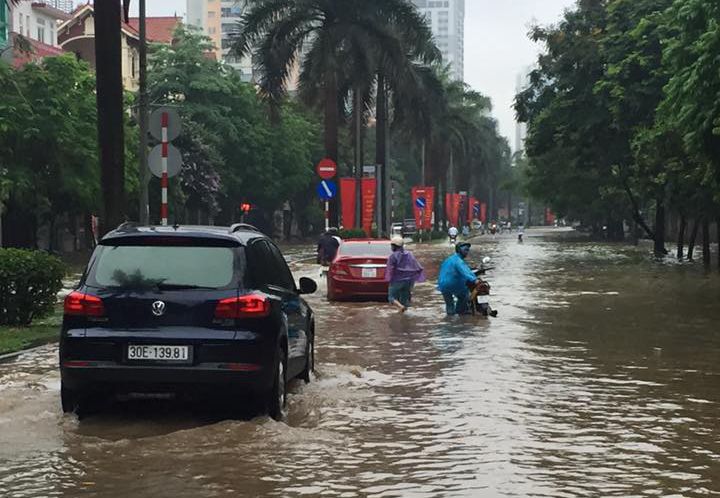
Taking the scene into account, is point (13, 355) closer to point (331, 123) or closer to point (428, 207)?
point (331, 123)

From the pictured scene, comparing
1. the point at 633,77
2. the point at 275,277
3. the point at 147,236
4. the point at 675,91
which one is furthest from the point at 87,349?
the point at 633,77

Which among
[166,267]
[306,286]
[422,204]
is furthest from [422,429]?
[422,204]

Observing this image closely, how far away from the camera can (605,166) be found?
156 feet

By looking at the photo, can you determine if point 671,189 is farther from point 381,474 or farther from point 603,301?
point 381,474

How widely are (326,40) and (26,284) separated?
29.1 meters

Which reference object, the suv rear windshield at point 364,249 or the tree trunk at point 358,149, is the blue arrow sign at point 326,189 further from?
the suv rear windshield at point 364,249

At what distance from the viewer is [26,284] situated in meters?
16.4

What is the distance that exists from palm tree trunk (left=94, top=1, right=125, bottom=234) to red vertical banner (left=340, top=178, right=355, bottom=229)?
99.0 ft

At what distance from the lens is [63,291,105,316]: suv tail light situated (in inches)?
361

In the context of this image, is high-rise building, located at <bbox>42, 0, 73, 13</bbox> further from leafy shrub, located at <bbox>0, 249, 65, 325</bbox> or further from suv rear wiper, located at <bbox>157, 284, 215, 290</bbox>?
suv rear wiper, located at <bbox>157, 284, 215, 290</bbox>

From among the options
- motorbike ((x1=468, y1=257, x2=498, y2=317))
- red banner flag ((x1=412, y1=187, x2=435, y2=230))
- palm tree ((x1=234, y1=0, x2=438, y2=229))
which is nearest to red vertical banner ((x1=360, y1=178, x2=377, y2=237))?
palm tree ((x1=234, y1=0, x2=438, y2=229))

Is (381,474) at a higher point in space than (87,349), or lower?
lower

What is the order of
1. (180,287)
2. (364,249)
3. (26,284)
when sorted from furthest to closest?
(364,249), (26,284), (180,287)

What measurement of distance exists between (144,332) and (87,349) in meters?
0.48
